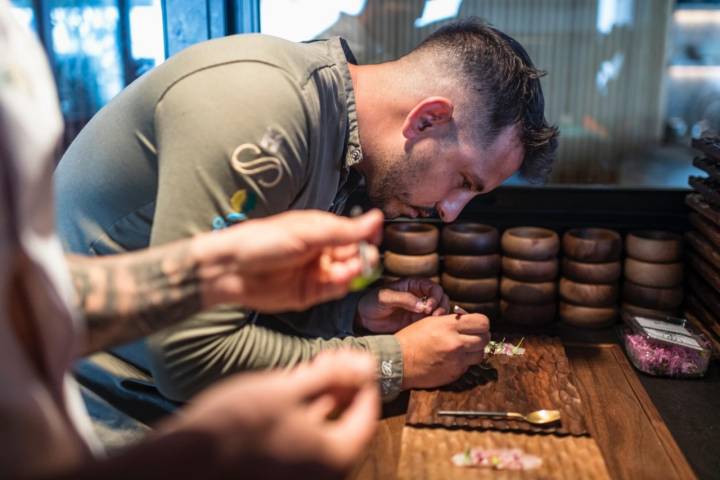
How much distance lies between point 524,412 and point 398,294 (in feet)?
1.58

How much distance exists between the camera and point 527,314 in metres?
2.07

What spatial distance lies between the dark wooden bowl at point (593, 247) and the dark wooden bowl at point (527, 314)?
0.57 ft

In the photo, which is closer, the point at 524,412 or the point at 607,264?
the point at 524,412

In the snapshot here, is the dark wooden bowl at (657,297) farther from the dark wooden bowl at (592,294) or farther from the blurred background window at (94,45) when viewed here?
the blurred background window at (94,45)

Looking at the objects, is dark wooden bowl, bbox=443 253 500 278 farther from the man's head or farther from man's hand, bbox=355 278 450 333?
the man's head

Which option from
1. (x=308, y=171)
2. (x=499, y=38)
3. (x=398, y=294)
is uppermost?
(x=499, y=38)

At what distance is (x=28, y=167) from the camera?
2.09 feet

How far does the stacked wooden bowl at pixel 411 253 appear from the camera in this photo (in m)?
2.03

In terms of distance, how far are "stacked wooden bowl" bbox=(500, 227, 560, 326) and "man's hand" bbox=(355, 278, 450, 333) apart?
0.33 m

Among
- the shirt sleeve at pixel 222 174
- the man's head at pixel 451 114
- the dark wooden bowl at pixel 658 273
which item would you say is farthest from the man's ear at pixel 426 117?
the dark wooden bowl at pixel 658 273

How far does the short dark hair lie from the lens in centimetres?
Answer: 160

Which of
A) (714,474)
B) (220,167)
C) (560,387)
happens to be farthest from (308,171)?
(714,474)

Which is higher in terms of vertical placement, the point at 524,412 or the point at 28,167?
the point at 28,167

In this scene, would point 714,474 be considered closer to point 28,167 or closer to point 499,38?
point 499,38
